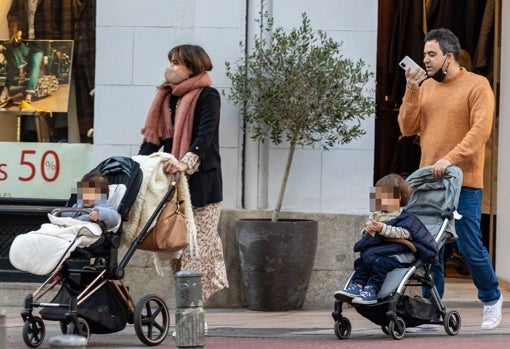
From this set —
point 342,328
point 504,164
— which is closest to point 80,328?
point 342,328

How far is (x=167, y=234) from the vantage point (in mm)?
8234

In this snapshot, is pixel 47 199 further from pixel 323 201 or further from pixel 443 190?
pixel 443 190

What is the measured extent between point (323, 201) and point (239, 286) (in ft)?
3.20

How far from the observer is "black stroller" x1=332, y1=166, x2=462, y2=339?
816 cm

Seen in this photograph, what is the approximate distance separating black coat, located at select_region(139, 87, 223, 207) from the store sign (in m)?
1.73

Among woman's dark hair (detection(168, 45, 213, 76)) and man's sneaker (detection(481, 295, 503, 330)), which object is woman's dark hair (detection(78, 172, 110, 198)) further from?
man's sneaker (detection(481, 295, 503, 330))

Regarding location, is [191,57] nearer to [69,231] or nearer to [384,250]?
[69,231]

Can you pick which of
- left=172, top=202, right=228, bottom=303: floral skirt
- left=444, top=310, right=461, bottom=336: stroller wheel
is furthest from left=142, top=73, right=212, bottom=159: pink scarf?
left=444, top=310, right=461, bottom=336: stroller wheel

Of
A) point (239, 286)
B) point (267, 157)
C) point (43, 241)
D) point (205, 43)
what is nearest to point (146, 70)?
point (205, 43)

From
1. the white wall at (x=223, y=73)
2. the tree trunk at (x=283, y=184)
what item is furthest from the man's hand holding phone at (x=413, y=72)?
the white wall at (x=223, y=73)

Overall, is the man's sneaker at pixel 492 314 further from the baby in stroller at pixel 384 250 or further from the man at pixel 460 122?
the baby in stroller at pixel 384 250

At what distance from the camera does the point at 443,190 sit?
8.51 m

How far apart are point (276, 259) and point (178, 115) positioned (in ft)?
5.22

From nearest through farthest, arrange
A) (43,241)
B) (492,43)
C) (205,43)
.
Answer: (43,241) < (205,43) < (492,43)
